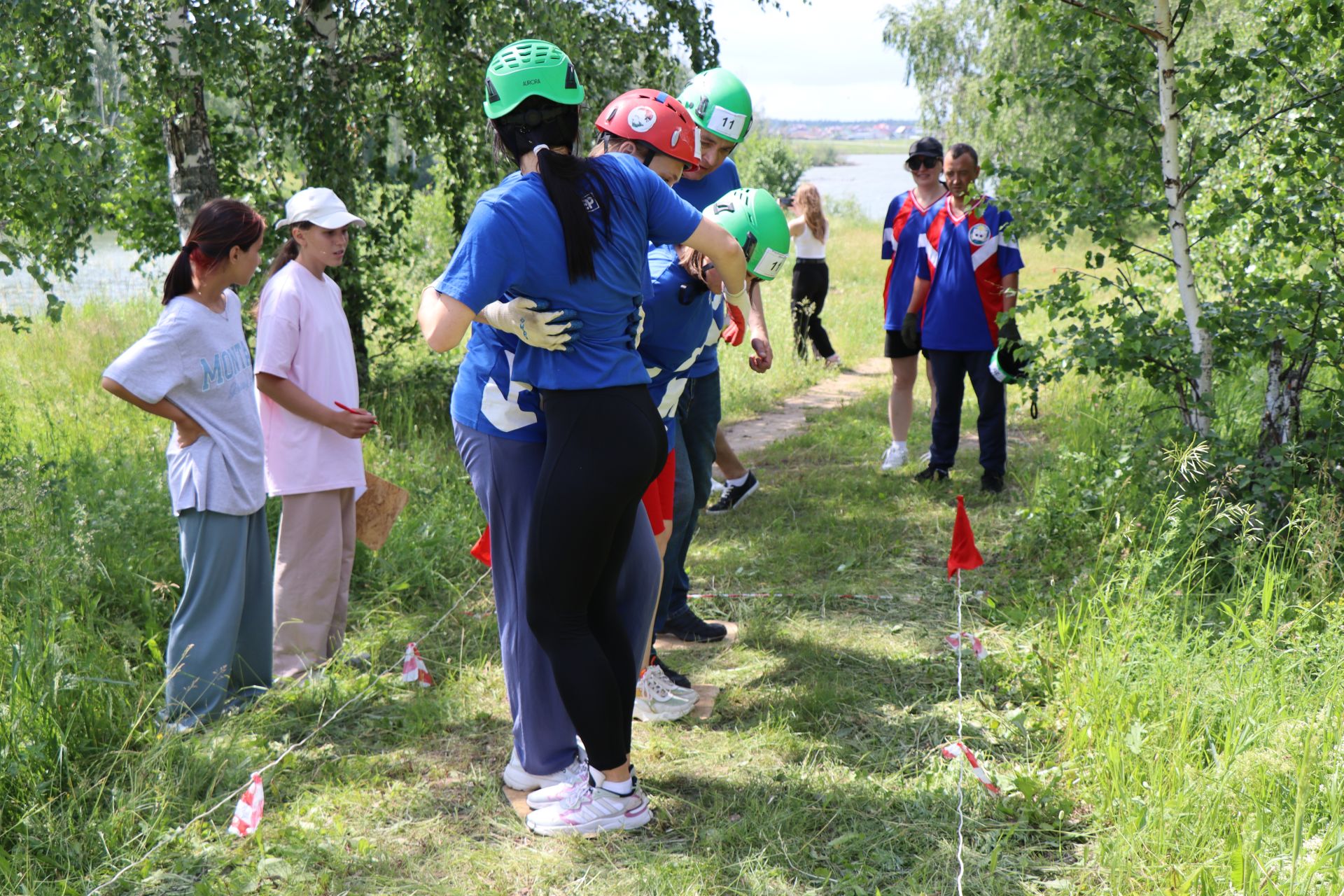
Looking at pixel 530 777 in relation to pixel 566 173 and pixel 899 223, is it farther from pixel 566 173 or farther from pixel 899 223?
pixel 899 223

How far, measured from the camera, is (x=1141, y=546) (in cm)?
426

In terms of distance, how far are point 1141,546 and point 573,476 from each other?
2695mm

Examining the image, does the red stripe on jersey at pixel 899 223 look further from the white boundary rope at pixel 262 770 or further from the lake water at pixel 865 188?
the white boundary rope at pixel 262 770

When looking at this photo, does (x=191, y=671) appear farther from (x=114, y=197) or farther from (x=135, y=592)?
(x=114, y=197)

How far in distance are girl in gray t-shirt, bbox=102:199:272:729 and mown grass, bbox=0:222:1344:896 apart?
0.18m

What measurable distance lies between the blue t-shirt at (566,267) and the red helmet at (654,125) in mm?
305

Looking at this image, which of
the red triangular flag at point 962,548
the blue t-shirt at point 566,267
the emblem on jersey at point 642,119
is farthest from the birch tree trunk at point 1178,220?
the blue t-shirt at point 566,267

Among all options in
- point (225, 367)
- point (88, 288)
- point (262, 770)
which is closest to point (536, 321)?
point (225, 367)

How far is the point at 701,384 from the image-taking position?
4324mm

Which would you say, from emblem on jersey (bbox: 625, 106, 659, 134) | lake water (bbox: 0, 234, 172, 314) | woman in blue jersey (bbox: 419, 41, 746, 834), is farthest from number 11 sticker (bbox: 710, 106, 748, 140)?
lake water (bbox: 0, 234, 172, 314)

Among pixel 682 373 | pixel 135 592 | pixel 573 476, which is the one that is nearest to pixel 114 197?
pixel 135 592

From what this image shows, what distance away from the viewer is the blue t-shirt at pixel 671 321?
3.26 metres

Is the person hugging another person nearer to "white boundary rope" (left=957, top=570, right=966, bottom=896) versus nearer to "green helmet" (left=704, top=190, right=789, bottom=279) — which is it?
"white boundary rope" (left=957, top=570, right=966, bottom=896)

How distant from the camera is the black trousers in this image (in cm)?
609
